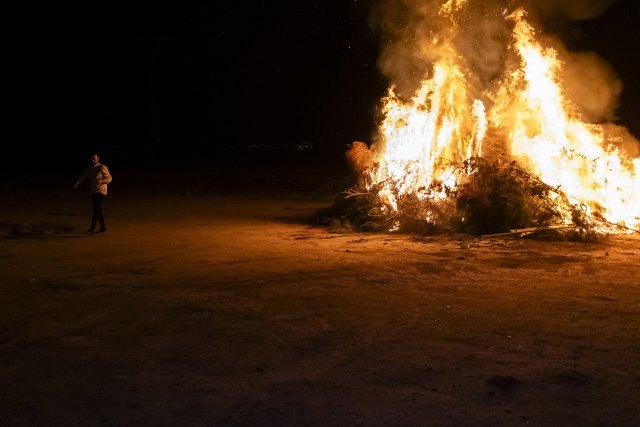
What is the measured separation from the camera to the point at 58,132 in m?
46.1

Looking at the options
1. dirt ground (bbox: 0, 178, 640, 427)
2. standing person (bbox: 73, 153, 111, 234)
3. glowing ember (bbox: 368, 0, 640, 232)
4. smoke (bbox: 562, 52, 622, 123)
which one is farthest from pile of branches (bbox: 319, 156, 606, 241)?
standing person (bbox: 73, 153, 111, 234)

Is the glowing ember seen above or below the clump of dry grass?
above

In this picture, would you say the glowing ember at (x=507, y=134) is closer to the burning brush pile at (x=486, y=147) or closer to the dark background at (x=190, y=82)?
the burning brush pile at (x=486, y=147)

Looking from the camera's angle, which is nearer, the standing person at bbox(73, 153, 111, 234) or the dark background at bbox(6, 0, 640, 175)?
the standing person at bbox(73, 153, 111, 234)

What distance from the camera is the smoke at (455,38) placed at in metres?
17.0

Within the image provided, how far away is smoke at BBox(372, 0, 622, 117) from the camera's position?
17.0 m

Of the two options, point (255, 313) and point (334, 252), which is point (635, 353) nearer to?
point (255, 313)

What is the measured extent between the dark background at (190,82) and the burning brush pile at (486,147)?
12.7 meters

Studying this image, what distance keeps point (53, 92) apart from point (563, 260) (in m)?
39.6

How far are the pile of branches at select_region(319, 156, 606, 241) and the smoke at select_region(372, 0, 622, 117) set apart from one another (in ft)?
9.43

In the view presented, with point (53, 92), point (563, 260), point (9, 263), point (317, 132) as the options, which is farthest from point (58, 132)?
point (563, 260)

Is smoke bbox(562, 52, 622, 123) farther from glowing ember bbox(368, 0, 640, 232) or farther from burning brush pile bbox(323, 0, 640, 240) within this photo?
glowing ember bbox(368, 0, 640, 232)

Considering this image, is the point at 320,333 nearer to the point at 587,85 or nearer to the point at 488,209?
the point at 488,209

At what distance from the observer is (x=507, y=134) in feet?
53.5
